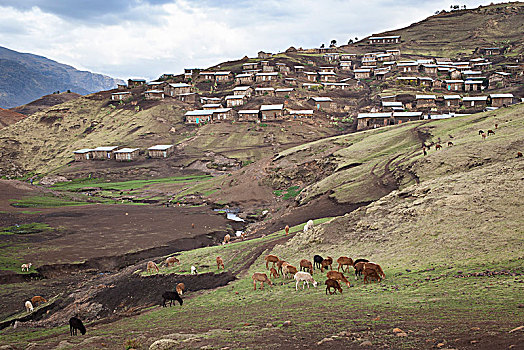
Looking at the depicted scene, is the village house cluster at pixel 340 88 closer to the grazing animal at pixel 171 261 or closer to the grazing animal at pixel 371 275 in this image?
the grazing animal at pixel 171 261

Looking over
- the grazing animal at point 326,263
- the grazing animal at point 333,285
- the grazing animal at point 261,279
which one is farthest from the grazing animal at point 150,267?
the grazing animal at point 333,285

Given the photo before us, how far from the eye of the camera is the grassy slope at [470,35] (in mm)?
174250

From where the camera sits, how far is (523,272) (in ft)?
57.8

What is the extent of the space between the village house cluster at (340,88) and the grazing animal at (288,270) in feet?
279

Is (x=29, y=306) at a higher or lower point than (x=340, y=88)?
lower

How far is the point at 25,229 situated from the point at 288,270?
4241 centimetres

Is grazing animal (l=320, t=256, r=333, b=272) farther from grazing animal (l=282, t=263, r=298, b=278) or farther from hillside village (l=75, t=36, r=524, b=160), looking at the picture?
hillside village (l=75, t=36, r=524, b=160)

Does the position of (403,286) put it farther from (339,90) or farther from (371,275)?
(339,90)

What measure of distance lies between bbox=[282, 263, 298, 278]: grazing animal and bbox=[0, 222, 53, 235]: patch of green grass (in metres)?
40.3

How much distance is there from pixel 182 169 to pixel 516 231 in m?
84.9

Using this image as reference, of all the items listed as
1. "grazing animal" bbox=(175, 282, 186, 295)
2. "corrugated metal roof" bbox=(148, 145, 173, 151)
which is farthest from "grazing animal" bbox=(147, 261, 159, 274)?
"corrugated metal roof" bbox=(148, 145, 173, 151)

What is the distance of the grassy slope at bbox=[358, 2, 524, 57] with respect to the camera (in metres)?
174

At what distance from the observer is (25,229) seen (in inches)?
2024

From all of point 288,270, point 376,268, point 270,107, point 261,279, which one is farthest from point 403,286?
point 270,107
